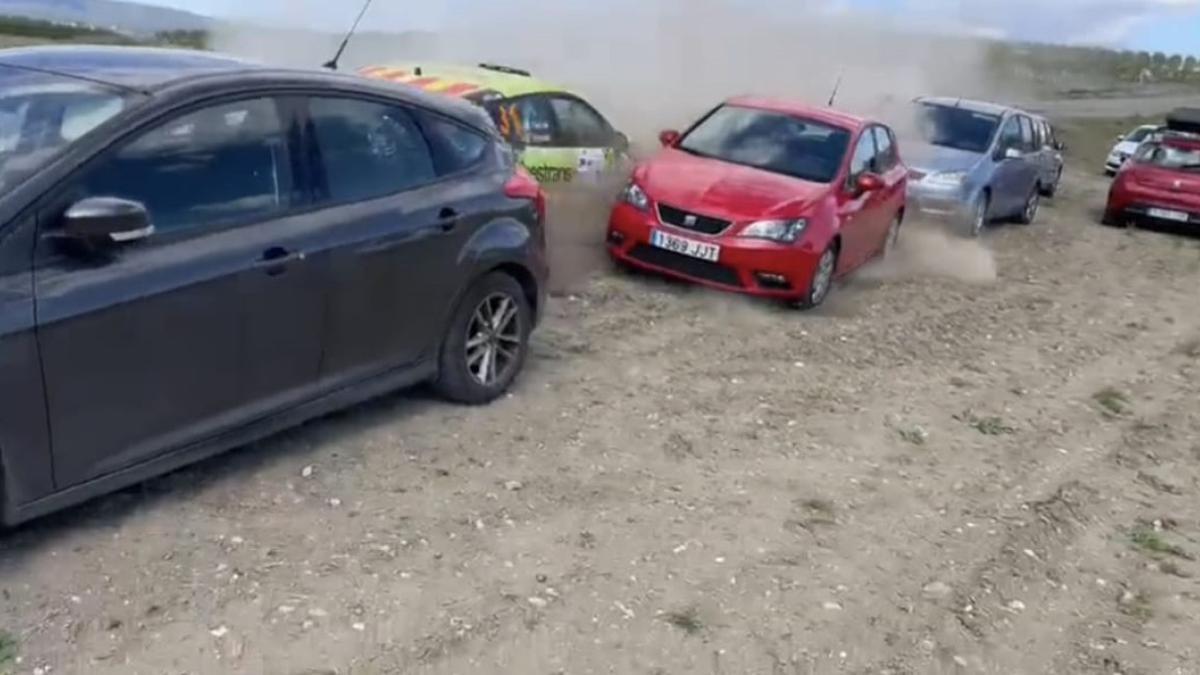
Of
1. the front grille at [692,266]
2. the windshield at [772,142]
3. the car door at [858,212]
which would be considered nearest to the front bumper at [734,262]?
the front grille at [692,266]

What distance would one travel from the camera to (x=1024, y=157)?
59.1ft

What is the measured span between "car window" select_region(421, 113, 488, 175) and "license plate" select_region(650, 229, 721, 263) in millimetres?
3566

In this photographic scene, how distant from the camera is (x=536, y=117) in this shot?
37.9 feet

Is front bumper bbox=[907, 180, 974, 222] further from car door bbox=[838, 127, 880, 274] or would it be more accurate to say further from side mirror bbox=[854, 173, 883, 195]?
side mirror bbox=[854, 173, 883, 195]

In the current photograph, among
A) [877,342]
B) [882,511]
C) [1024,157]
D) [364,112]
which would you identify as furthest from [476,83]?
[1024,157]

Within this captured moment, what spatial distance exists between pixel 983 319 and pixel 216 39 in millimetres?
15204

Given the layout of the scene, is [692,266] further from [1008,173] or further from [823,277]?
[1008,173]

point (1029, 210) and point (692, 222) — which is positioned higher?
point (692, 222)

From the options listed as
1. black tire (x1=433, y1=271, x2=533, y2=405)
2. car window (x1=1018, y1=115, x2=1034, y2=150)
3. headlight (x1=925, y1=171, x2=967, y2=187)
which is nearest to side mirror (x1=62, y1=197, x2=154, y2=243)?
black tire (x1=433, y1=271, x2=533, y2=405)

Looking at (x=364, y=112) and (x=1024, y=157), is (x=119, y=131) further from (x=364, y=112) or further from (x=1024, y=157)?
(x=1024, y=157)

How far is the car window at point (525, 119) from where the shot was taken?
11047 millimetres

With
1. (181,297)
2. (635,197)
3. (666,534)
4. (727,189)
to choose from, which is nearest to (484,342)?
(666,534)

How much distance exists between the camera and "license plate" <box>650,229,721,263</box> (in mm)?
10195

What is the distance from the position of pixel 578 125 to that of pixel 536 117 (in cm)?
70
